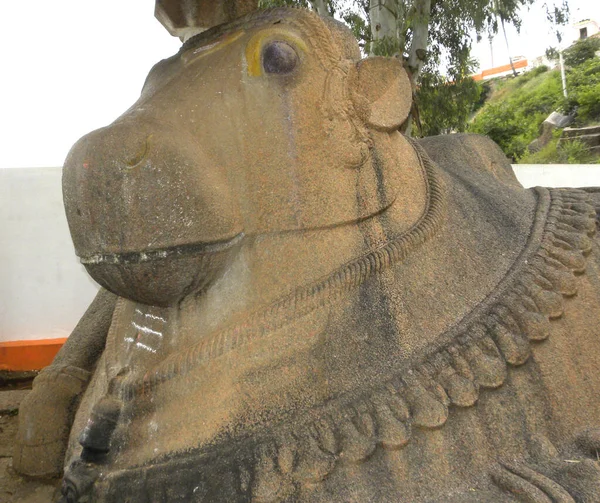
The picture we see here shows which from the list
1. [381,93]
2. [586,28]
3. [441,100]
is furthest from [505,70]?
[381,93]

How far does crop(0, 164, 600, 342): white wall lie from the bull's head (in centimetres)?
247

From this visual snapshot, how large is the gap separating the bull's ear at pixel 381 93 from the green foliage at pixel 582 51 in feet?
80.4

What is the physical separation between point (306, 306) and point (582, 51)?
2531 cm

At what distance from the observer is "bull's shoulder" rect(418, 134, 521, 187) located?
1.78 metres

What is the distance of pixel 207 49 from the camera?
125 cm

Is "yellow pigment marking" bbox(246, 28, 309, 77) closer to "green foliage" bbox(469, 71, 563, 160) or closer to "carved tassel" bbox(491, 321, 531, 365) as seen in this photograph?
"carved tassel" bbox(491, 321, 531, 365)

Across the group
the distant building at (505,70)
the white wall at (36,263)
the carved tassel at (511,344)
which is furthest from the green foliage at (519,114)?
the carved tassel at (511,344)

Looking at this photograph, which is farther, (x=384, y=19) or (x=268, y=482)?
(x=384, y=19)

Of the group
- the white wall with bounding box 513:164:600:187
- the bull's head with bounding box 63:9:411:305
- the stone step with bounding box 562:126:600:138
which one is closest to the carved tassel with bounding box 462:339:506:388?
the bull's head with bounding box 63:9:411:305

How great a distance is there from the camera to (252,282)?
117cm

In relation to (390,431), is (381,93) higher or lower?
higher

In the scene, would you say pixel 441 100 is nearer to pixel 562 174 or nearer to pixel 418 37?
pixel 418 37

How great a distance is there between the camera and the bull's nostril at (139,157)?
3.43 ft

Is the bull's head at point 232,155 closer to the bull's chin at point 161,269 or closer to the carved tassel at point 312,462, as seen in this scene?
the bull's chin at point 161,269
